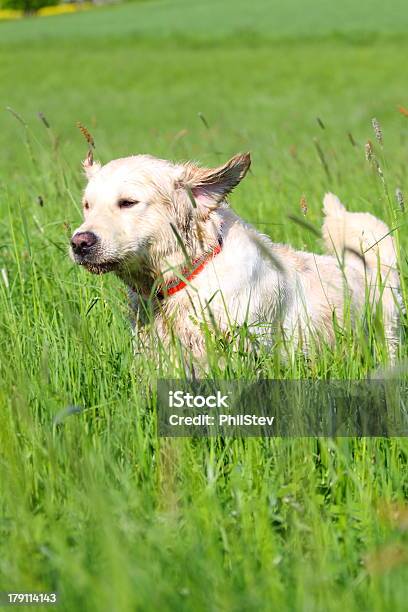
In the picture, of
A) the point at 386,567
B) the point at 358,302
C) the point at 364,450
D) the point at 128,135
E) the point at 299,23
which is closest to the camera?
the point at 386,567

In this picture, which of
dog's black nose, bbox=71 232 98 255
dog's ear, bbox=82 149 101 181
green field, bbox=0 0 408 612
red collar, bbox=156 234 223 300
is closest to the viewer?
green field, bbox=0 0 408 612

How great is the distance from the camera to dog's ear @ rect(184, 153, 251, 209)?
3973mm

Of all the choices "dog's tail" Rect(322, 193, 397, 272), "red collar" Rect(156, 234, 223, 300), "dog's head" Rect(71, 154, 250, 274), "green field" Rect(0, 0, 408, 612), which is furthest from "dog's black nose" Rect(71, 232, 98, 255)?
"dog's tail" Rect(322, 193, 397, 272)

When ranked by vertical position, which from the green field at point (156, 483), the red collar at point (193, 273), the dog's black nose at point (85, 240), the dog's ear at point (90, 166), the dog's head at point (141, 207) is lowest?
the green field at point (156, 483)

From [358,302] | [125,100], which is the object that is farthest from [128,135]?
[358,302]

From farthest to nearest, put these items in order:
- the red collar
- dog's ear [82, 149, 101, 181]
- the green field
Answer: dog's ear [82, 149, 101, 181], the red collar, the green field

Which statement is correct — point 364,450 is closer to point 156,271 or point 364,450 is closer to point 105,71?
point 156,271

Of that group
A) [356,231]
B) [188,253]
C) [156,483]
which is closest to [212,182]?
[188,253]

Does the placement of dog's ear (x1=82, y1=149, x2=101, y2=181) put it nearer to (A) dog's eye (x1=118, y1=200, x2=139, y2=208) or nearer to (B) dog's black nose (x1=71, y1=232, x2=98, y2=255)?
(A) dog's eye (x1=118, y1=200, x2=139, y2=208)

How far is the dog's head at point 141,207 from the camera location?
383 centimetres

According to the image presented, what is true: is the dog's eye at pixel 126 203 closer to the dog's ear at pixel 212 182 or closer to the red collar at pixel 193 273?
the dog's ear at pixel 212 182

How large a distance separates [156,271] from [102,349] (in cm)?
57

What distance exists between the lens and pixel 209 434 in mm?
2961

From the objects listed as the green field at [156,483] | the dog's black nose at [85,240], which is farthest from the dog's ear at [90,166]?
the dog's black nose at [85,240]
